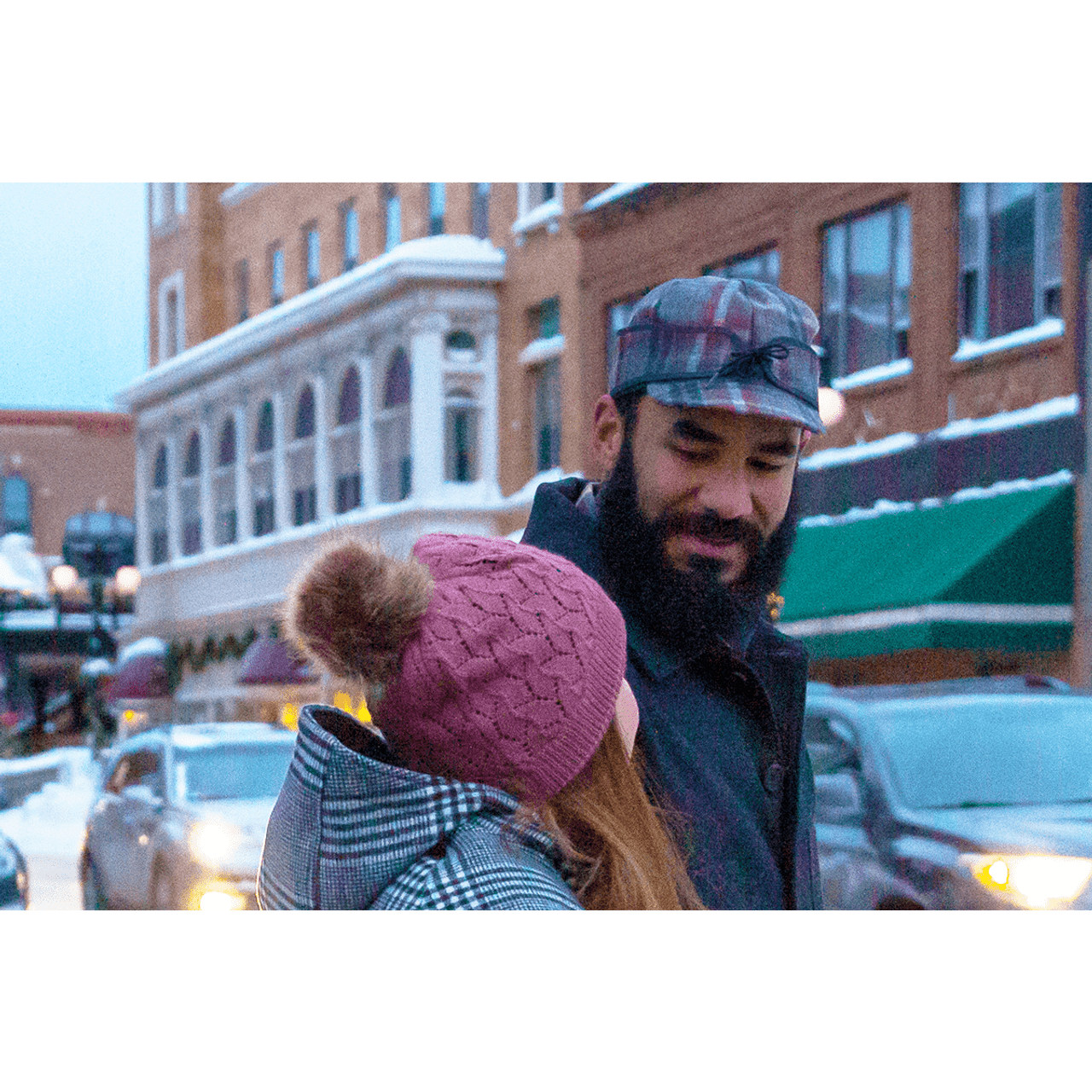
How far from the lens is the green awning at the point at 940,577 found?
2602 millimetres

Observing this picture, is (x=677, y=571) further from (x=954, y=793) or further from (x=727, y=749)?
(x=954, y=793)

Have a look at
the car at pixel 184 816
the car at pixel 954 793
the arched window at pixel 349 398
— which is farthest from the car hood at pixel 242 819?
the car at pixel 954 793

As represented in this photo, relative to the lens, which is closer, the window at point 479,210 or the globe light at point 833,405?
the window at point 479,210

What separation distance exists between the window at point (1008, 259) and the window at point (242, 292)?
1.38 metres

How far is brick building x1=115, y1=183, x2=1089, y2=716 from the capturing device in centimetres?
252

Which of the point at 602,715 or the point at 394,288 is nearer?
the point at 602,715

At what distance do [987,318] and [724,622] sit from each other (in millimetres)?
1350

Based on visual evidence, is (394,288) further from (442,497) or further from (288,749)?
(288,749)

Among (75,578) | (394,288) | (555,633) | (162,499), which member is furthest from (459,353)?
(555,633)

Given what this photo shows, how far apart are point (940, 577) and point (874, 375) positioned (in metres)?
0.40

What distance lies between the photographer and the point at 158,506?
2775 millimetres

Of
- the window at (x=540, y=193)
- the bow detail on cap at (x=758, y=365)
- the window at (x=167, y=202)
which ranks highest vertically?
the window at (x=167, y=202)

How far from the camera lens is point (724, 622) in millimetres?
1600

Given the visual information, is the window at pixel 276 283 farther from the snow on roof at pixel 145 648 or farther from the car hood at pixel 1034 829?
the car hood at pixel 1034 829
